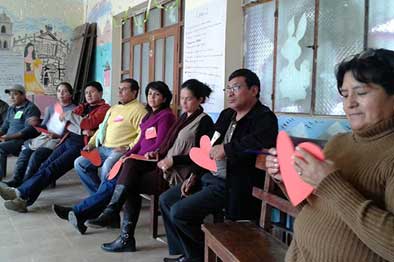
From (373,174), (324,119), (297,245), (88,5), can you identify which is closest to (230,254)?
(297,245)

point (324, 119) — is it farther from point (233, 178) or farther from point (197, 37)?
point (197, 37)

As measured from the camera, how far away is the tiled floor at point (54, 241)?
2551 millimetres

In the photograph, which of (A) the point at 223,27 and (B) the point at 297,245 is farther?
(A) the point at 223,27

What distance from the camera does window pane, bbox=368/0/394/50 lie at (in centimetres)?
211

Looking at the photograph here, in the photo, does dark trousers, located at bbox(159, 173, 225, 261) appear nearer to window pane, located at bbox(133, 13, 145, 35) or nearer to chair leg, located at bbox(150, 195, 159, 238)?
chair leg, located at bbox(150, 195, 159, 238)

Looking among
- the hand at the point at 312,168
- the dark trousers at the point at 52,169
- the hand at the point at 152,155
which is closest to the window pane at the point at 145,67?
the dark trousers at the point at 52,169

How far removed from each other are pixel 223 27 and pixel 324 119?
1.23 meters

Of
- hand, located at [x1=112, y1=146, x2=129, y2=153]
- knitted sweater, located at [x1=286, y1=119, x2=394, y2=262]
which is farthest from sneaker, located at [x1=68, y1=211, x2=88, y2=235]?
knitted sweater, located at [x1=286, y1=119, x2=394, y2=262]

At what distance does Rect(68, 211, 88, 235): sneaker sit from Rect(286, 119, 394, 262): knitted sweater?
204 centimetres

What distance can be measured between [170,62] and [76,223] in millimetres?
2114

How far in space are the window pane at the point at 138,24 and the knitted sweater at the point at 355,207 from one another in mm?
4292

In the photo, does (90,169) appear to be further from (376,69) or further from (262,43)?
(376,69)

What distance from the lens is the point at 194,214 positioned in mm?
2188

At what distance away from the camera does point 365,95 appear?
1071 millimetres
